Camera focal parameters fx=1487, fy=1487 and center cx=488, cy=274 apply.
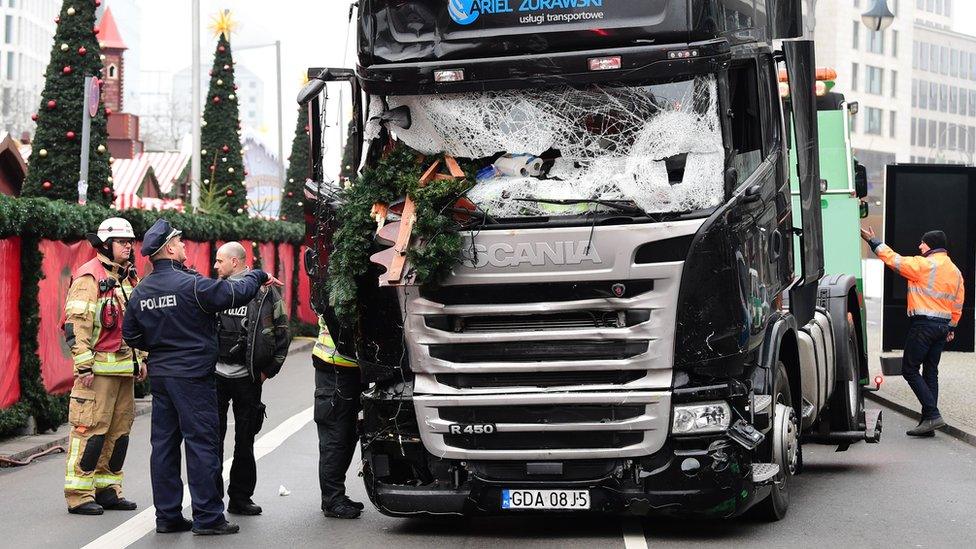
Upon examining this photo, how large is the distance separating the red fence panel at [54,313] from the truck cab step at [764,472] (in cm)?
856

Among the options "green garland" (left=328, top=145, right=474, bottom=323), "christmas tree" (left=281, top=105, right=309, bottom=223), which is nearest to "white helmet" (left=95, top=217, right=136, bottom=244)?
"green garland" (left=328, top=145, right=474, bottom=323)

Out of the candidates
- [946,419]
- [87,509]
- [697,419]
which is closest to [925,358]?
[946,419]

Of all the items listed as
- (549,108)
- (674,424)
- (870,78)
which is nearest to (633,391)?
(674,424)

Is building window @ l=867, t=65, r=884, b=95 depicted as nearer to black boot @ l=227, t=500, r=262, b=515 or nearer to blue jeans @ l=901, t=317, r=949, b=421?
blue jeans @ l=901, t=317, r=949, b=421

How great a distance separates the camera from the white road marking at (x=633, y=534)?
886 centimetres

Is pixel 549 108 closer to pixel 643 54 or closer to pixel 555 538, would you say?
pixel 643 54

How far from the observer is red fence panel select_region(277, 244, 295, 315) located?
33250 millimetres

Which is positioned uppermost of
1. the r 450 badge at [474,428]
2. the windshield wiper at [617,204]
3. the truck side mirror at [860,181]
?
the truck side mirror at [860,181]

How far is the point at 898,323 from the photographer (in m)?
23.1

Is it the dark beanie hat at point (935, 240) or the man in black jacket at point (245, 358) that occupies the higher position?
the dark beanie hat at point (935, 240)

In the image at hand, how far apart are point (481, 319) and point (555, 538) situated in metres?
1.48

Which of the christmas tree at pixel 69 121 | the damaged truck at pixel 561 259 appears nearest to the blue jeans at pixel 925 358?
the damaged truck at pixel 561 259

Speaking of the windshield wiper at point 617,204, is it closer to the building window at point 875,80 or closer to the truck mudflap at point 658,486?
the truck mudflap at point 658,486

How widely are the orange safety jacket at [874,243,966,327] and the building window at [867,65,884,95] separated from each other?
103538mm
